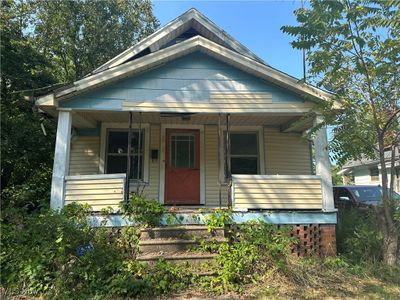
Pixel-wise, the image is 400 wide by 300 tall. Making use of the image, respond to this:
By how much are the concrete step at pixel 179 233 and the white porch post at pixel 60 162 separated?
196 cm

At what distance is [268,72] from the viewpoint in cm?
720

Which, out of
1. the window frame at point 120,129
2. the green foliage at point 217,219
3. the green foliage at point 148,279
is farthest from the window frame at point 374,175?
the green foliage at point 148,279

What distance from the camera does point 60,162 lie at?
264 inches

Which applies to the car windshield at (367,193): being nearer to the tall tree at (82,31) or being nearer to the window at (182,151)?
the window at (182,151)

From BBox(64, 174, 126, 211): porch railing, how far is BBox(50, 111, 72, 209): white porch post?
0.38 feet

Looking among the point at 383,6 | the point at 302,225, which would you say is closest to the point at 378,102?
the point at 383,6

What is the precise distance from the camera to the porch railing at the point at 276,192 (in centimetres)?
683

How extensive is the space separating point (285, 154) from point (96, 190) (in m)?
5.43

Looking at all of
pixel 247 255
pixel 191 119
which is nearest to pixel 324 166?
pixel 247 255

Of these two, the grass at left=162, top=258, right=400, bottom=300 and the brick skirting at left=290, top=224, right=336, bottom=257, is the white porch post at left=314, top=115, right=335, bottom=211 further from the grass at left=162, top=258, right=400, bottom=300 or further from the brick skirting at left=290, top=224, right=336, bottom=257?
the grass at left=162, top=258, right=400, bottom=300

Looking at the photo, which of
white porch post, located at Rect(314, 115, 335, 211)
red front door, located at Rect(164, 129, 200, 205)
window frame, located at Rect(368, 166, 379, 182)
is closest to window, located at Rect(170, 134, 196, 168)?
red front door, located at Rect(164, 129, 200, 205)

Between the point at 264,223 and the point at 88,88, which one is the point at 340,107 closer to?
the point at 264,223

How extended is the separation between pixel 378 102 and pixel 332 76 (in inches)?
42.7

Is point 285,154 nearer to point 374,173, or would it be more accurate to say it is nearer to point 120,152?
point 120,152
